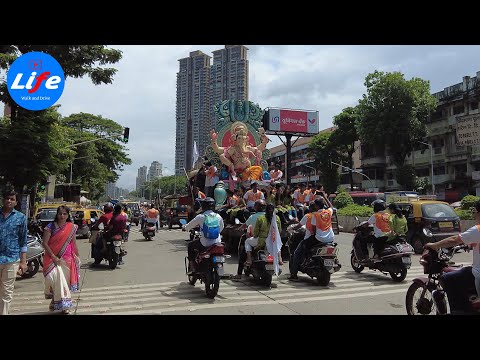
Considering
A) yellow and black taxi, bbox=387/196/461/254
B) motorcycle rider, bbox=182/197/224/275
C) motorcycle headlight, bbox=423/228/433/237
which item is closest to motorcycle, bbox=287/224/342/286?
motorcycle rider, bbox=182/197/224/275

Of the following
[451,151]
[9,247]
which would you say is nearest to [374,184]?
[451,151]

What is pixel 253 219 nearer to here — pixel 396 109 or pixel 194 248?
pixel 194 248

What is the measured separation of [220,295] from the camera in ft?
24.7

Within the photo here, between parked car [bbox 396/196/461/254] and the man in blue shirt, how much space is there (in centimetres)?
1117

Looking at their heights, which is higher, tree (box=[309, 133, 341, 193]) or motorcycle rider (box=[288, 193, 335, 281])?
tree (box=[309, 133, 341, 193])

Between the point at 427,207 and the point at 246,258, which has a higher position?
the point at 427,207

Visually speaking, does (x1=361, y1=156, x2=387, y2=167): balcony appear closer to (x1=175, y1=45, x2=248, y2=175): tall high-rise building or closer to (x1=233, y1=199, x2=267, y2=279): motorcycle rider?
(x1=175, y1=45, x2=248, y2=175): tall high-rise building

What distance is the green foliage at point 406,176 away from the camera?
39781 millimetres

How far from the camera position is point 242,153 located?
52.4 ft

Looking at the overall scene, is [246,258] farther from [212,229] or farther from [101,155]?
[101,155]

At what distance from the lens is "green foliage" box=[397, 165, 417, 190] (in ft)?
131
